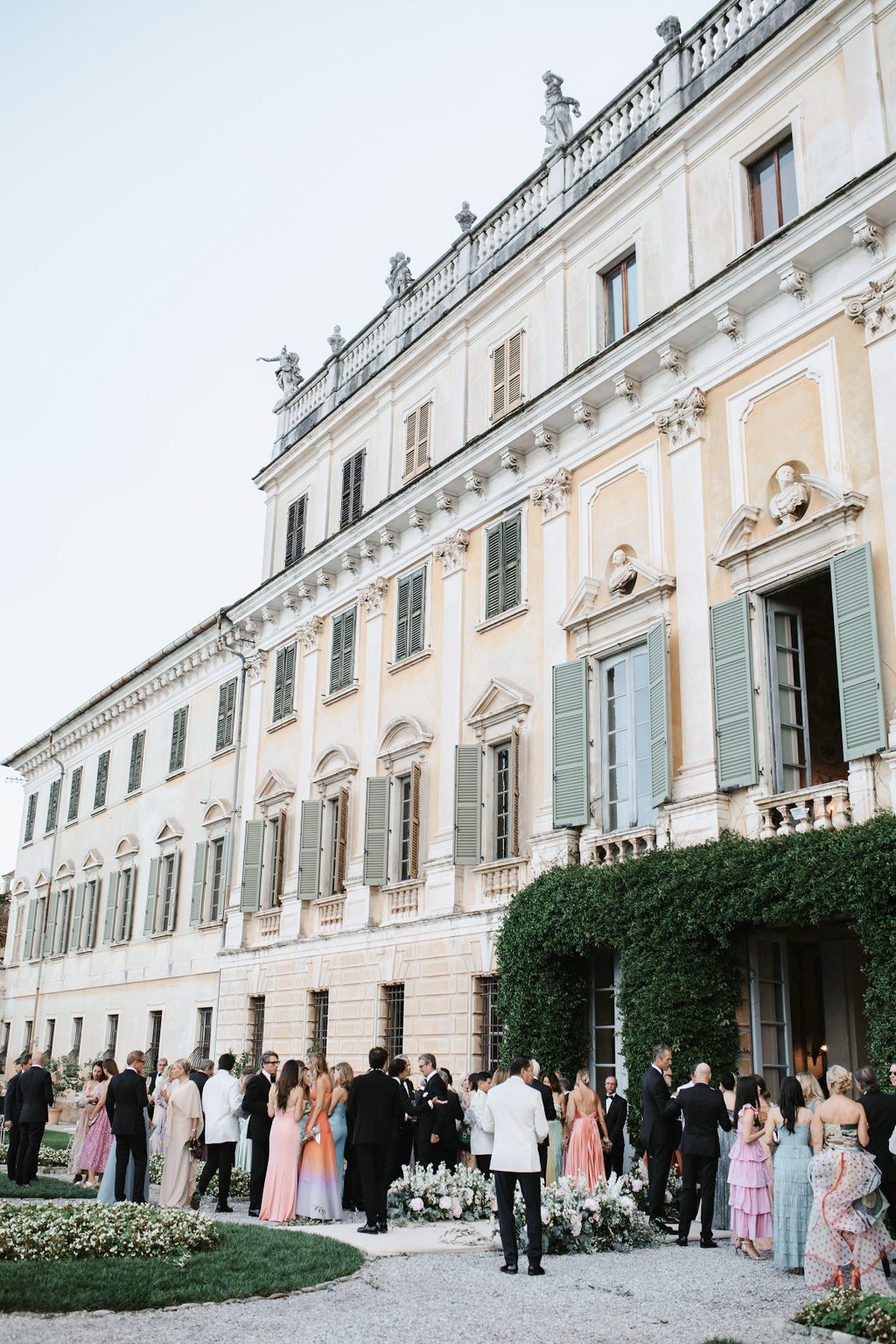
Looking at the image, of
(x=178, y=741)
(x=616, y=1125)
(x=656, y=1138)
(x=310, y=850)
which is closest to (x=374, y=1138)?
(x=656, y=1138)

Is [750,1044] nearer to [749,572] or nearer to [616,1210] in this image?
[616,1210]

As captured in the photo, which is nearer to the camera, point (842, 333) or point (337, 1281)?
point (337, 1281)

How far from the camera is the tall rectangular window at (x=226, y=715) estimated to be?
29.0 m

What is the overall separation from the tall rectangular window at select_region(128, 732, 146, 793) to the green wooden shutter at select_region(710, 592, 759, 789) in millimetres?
22019

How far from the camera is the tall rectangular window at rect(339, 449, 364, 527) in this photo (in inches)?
1008

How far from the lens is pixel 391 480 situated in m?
24.4

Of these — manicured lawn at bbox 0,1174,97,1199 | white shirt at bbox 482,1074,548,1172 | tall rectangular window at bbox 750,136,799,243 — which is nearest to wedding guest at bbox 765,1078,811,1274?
white shirt at bbox 482,1074,548,1172

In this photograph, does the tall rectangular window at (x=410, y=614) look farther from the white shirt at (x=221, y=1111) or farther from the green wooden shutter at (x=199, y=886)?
the white shirt at (x=221, y=1111)

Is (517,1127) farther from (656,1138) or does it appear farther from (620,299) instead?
(620,299)

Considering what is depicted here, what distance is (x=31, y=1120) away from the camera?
15.7 metres

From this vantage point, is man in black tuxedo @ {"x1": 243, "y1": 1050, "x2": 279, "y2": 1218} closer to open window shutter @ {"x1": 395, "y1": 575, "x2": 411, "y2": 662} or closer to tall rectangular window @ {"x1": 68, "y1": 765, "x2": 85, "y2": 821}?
open window shutter @ {"x1": 395, "y1": 575, "x2": 411, "y2": 662}

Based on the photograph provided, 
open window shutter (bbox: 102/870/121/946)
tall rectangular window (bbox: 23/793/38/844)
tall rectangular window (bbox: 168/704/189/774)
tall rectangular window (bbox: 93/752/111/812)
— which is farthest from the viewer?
tall rectangular window (bbox: 23/793/38/844)

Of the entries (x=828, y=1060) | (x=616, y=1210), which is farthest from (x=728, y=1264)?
(x=828, y=1060)

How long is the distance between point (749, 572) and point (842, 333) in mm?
3155
